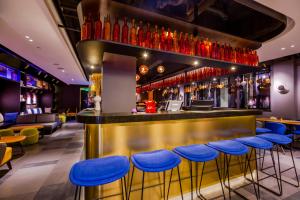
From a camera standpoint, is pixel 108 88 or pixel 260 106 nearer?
pixel 108 88

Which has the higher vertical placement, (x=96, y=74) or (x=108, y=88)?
(x=96, y=74)

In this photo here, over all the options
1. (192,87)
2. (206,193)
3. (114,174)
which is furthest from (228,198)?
(192,87)

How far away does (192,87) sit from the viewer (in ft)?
24.2

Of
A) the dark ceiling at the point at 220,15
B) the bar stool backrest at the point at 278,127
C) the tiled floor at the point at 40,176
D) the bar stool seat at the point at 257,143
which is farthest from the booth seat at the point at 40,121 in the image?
the bar stool backrest at the point at 278,127

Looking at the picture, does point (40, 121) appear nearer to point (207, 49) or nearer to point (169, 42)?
point (169, 42)

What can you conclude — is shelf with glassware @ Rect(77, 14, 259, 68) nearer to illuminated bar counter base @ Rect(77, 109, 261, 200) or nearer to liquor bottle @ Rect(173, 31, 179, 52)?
liquor bottle @ Rect(173, 31, 179, 52)

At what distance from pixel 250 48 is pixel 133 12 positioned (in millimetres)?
2808

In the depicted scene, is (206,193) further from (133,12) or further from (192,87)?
(192,87)

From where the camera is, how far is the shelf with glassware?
1.83 m

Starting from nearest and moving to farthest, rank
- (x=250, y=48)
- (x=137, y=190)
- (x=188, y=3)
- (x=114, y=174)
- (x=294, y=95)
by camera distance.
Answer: (x=114, y=174) → (x=137, y=190) → (x=188, y=3) → (x=250, y=48) → (x=294, y=95)

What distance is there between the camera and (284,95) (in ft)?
18.3

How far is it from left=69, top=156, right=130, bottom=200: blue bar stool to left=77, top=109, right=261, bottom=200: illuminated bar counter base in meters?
0.34

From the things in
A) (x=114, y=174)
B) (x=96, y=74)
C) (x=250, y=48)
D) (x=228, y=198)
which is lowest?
(x=228, y=198)

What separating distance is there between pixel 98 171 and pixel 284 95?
6.87m
